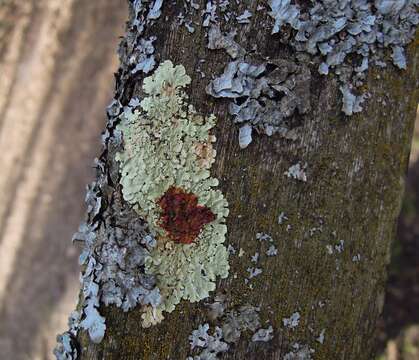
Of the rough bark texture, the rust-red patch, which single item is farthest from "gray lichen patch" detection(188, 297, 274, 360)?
the rust-red patch

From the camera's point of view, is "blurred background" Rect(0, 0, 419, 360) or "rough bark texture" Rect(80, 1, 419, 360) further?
"blurred background" Rect(0, 0, 419, 360)

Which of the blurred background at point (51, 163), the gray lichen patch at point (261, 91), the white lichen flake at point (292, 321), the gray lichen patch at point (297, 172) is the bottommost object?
the white lichen flake at point (292, 321)

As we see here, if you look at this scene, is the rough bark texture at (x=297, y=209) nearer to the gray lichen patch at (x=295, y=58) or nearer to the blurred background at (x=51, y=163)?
the gray lichen patch at (x=295, y=58)

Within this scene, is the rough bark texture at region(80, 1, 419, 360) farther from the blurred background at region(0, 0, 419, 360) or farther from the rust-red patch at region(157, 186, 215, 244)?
the blurred background at region(0, 0, 419, 360)

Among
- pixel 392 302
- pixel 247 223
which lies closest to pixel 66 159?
pixel 392 302

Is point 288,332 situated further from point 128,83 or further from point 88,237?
point 128,83

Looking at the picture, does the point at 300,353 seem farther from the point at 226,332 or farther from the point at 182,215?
the point at 182,215

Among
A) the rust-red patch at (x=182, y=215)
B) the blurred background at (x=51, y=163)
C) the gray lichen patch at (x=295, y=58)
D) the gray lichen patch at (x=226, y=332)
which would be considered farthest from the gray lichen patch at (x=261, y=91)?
the blurred background at (x=51, y=163)
